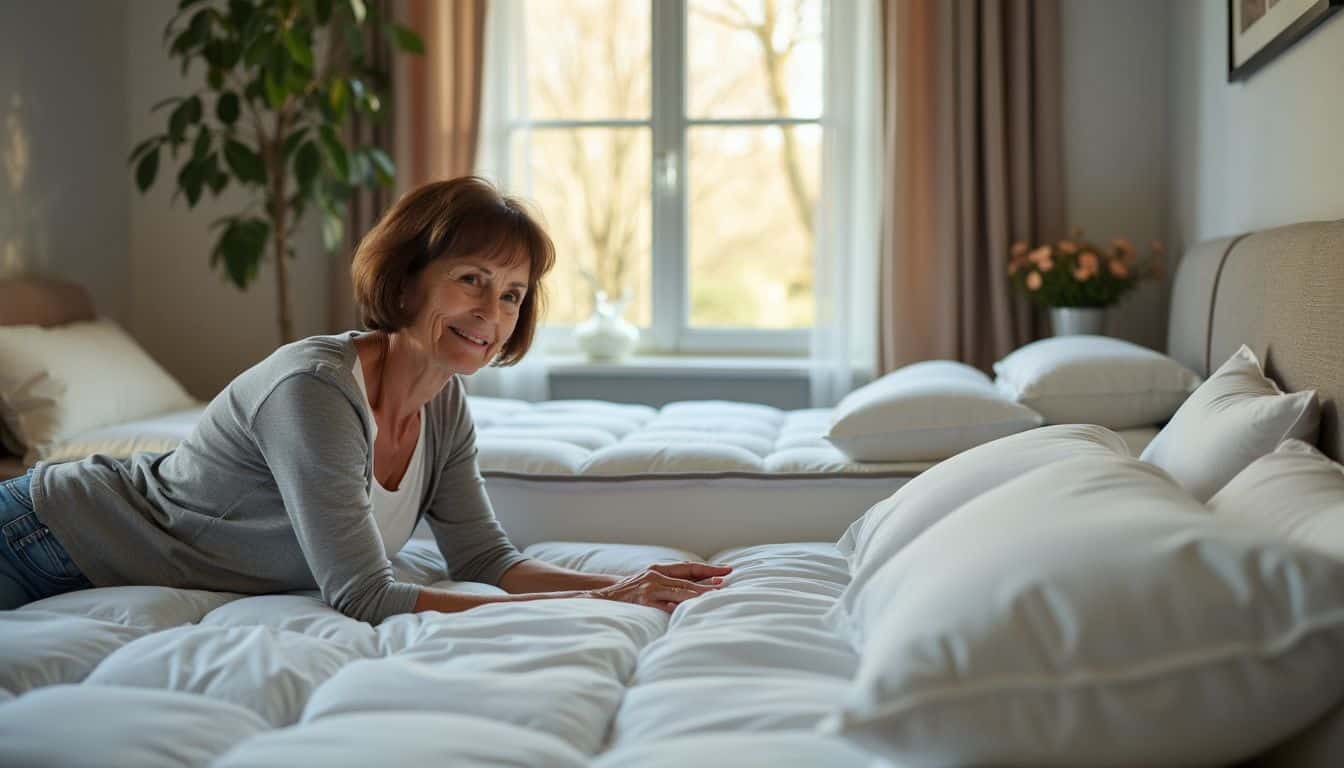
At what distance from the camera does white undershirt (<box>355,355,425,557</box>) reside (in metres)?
1.84

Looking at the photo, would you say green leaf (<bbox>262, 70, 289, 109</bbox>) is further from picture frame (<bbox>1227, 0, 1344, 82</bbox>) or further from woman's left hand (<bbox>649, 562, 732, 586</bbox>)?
picture frame (<bbox>1227, 0, 1344, 82</bbox>)

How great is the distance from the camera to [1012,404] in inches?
101

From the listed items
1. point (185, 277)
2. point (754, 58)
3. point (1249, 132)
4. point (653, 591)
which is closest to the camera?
point (653, 591)

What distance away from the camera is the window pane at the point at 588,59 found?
171 inches

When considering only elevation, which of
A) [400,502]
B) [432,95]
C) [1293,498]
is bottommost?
[400,502]

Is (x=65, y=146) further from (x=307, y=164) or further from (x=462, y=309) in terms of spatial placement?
(x=462, y=309)

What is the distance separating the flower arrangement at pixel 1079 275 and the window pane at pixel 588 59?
1.51 meters

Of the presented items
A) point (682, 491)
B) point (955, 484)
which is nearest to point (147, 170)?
point (682, 491)

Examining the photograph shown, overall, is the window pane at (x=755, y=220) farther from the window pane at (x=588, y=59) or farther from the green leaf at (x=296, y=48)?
the green leaf at (x=296, y=48)

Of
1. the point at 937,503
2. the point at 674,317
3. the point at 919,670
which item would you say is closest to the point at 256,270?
the point at 674,317

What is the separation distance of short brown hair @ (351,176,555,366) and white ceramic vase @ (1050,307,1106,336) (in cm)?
219

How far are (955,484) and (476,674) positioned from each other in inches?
24.5

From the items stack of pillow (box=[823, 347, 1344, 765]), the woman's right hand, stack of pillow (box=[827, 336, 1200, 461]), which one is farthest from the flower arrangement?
stack of pillow (box=[823, 347, 1344, 765])

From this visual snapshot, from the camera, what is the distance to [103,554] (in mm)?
1752
